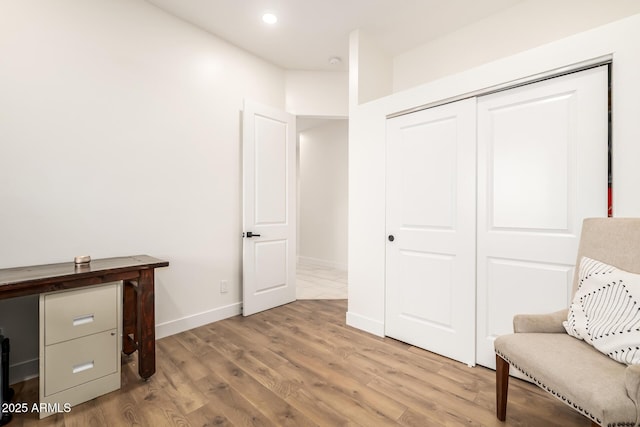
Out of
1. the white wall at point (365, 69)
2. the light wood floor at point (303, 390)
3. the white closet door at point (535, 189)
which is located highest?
the white wall at point (365, 69)

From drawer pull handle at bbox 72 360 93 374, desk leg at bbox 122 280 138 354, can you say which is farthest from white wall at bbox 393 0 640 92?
drawer pull handle at bbox 72 360 93 374

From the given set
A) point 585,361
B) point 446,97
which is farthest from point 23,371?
point 446,97

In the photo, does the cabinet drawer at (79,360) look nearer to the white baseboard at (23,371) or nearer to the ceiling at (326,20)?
the white baseboard at (23,371)

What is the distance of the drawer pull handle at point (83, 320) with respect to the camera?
163 centimetres

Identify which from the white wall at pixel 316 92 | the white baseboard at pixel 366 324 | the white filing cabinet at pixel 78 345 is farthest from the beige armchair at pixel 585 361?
the white wall at pixel 316 92

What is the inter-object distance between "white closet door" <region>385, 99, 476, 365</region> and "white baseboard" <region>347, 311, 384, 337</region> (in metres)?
0.07

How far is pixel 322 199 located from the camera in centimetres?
575

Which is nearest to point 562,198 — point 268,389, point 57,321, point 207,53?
point 268,389

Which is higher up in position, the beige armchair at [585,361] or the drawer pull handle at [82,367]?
the beige armchair at [585,361]

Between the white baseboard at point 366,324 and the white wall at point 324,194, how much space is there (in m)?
2.54

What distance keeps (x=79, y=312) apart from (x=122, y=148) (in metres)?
1.26

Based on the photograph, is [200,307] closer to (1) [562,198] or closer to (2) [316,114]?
(2) [316,114]

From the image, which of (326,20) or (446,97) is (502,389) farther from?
(326,20)

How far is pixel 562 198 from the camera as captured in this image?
170cm
